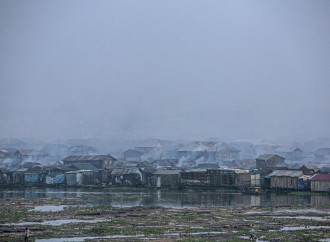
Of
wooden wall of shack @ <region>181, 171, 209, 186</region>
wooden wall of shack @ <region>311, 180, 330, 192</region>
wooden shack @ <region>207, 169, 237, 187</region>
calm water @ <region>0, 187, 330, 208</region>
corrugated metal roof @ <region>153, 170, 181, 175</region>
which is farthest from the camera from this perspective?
corrugated metal roof @ <region>153, 170, 181, 175</region>

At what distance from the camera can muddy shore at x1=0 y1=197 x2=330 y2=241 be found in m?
27.8

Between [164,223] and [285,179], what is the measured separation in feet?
84.0

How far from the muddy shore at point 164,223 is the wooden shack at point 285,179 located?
1372cm

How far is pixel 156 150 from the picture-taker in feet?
408

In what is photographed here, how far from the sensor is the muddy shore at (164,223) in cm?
2775

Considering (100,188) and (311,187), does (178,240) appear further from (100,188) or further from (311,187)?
(100,188)

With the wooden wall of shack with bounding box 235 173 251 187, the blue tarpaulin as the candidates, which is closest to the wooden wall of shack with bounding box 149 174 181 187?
the wooden wall of shack with bounding box 235 173 251 187

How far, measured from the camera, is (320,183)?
167 ft

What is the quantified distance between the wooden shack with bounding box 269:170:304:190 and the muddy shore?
540 inches

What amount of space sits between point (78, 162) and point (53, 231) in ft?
178

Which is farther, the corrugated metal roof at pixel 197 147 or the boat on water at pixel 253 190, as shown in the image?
the corrugated metal roof at pixel 197 147

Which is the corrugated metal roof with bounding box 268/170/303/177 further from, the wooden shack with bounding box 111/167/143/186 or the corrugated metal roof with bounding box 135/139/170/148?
the corrugated metal roof with bounding box 135/139/170/148

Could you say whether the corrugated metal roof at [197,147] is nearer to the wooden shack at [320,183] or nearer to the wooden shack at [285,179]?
the wooden shack at [285,179]

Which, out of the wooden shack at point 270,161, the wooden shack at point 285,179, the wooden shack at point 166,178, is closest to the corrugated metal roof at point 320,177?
the wooden shack at point 285,179
